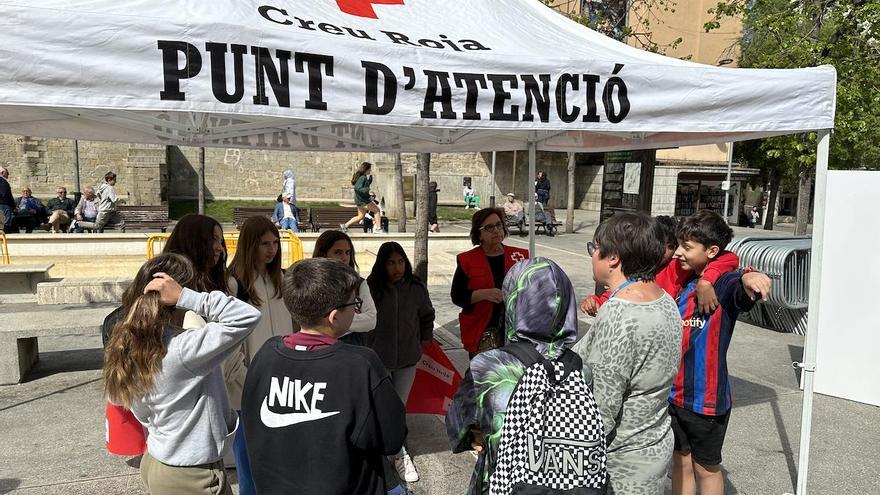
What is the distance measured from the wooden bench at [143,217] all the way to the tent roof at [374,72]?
39.6 feet

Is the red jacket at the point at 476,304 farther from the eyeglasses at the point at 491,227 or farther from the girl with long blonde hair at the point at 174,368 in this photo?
the girl with long blonde hair at the point at 174,368

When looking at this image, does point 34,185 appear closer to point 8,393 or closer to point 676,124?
point 8,393

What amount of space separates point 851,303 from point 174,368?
16.3 feet

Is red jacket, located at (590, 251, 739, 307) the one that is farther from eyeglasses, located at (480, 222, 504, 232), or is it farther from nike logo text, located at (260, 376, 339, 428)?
nike logo text, located at (260, 376, 339, 428)

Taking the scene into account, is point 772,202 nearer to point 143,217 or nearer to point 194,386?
point 143,217

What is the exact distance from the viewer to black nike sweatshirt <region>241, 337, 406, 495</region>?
1811 millimetres

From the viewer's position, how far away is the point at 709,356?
9.43ft

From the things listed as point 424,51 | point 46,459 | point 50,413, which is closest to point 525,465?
point 424,51

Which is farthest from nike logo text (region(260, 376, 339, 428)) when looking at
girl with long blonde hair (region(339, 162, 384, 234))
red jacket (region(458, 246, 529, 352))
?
girl with long blonde hair (region(339, 162, 384, 234))

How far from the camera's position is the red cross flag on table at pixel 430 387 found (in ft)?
13.6

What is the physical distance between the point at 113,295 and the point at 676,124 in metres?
7.29

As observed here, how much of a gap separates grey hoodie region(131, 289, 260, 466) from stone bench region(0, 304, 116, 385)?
11.5ft

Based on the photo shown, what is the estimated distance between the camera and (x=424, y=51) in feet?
9.82

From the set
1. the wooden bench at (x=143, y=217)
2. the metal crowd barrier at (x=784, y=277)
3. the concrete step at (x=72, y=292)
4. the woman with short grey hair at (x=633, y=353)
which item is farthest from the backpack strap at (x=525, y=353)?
the wooden bench at (x=143, y=217)
